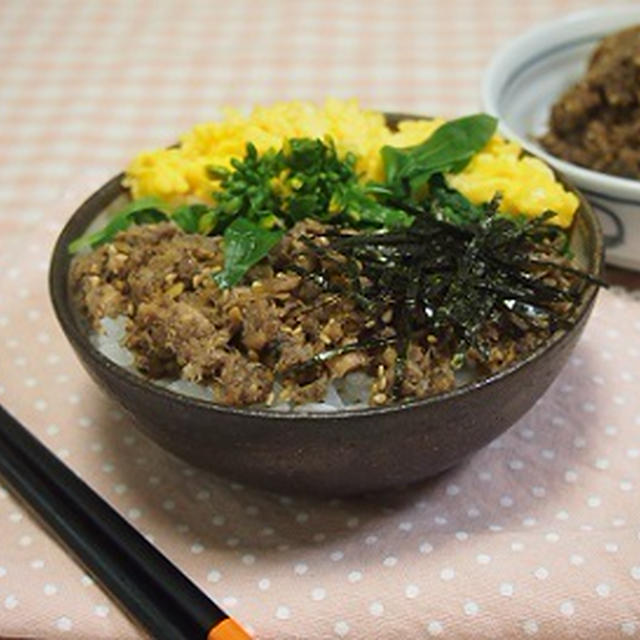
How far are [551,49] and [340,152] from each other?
696 mm

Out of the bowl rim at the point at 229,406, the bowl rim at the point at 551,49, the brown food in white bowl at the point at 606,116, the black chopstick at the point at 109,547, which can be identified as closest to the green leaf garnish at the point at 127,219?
the bowl rim at the point at 229,406

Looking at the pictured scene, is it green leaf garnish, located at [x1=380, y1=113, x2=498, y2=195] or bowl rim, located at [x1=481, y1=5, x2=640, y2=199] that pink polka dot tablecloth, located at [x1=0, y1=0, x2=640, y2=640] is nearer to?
bowl rim, located at [x1=481, y1=5, x2=640, y2=199]

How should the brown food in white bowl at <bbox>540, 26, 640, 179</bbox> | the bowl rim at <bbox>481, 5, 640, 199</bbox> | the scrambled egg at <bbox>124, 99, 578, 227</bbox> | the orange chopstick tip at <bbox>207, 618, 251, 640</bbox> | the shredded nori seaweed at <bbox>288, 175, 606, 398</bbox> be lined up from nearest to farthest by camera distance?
the orange chopstick tip at <bbox>207, 618, 251, 640</bbox>, the shredded nori seaweed at <bbox>288, 175, 606, 398</bbox>, the scrambled egg at <bbox>124, 99, 578, 227</bbox>, the bowl rim at <bbox>481, 5, 640, 199</bbox>, the brown food in white bowl at <bbox>540, 26, 640, 179</bbox>

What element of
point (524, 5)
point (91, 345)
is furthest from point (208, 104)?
point (91, 345)

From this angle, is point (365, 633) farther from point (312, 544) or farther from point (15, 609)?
point (15, 609)

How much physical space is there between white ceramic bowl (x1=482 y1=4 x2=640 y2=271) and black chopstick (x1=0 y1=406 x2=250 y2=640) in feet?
2.75

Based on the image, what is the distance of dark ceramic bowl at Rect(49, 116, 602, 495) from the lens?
3.70 ft

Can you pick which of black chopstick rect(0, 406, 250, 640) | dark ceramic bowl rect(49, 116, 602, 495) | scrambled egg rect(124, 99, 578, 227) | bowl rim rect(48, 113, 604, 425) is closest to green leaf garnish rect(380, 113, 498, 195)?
scrambled egg rect(124, 99, 578, 227)

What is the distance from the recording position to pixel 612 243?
163 cm

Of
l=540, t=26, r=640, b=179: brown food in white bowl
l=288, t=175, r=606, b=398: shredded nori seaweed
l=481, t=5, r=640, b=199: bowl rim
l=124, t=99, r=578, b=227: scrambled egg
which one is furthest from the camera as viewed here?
l=540, t=26, r=640, b=179: brown food in white bowl

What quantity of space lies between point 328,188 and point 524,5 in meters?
1.54

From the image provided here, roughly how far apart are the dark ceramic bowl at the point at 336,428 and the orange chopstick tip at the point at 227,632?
19 centimetres

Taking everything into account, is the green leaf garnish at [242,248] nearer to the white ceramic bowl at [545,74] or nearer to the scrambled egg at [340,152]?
the scrambled egg at [340,152]

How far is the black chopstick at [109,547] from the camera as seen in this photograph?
1107mm
